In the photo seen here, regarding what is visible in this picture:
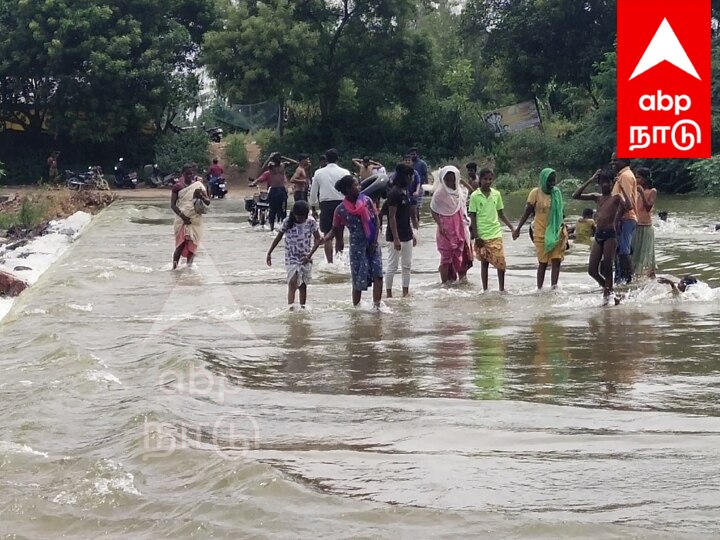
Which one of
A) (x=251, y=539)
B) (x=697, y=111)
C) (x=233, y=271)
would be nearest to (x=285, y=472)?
(x=251, y=539)

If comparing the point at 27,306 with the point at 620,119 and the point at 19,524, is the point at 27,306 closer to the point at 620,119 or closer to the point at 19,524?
the point at 19,524

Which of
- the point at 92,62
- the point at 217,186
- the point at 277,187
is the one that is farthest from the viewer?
the point at 92,62

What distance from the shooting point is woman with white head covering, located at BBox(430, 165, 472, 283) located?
12.3 m

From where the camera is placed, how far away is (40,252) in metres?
18.8

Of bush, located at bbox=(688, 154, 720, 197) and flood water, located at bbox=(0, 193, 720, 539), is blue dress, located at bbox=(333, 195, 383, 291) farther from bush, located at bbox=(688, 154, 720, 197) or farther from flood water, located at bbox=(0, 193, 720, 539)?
bush, located at bbox=(688, 154, 720, 197)

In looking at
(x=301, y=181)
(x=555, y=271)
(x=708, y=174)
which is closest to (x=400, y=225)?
(x=555, y=271)

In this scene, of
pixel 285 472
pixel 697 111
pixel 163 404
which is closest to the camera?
pixel 285 472

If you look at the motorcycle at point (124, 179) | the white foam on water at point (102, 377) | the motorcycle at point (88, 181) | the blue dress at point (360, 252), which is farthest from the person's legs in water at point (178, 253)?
the motorcycle at point (124, 179)

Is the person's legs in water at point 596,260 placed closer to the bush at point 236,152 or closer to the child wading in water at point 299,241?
the child wading in water at point 299,241

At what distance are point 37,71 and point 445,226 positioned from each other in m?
29.5

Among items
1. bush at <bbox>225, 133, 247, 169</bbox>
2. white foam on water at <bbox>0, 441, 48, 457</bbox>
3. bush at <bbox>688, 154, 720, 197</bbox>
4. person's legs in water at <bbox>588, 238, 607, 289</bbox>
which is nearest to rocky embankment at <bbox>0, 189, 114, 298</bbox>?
person's legs in water at <bbox>588, 238, 607, 289</bbox>

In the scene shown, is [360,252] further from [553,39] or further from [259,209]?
[553,39]

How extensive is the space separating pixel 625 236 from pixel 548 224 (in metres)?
0.83

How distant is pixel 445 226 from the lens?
1237 cm
